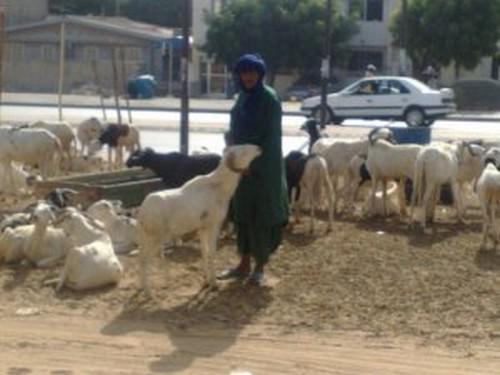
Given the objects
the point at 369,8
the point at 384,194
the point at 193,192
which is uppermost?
the point at 369,8

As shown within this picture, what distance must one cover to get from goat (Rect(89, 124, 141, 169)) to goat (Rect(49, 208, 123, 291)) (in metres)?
9.00

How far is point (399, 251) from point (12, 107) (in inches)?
1312

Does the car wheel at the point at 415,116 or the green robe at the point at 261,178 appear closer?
the green robe at the point at 261,178

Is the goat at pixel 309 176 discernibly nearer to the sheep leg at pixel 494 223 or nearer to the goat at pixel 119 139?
the sheep leg at pixel 494 223

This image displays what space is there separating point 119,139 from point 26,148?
4020mm

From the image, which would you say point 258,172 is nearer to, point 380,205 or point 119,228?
point 119,228

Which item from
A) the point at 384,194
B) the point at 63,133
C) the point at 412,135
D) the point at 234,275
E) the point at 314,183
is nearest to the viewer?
the point at 234,275

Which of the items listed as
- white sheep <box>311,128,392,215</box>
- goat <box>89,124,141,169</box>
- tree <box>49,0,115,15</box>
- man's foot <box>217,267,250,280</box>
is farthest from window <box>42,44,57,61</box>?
Answer: man's foot <box>217,267,250,280</box>

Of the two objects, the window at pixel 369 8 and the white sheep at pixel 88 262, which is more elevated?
the window at pixel 369 8

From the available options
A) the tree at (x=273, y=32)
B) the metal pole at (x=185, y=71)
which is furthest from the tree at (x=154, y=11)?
the metal pole at (x=185, y=71)

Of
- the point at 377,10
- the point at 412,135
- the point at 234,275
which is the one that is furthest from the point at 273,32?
the point at 234,275

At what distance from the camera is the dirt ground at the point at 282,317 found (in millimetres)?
8398

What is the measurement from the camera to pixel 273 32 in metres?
61.4

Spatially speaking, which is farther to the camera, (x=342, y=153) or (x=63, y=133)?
(x=63, y=133)
